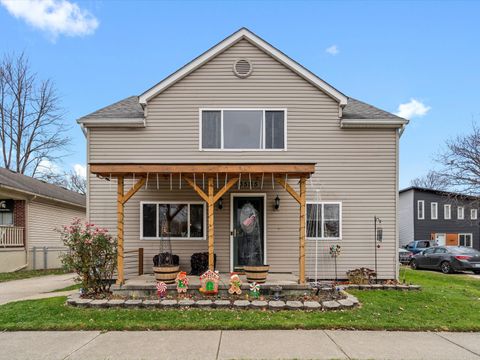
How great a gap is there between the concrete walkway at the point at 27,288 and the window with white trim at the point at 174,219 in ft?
9.27

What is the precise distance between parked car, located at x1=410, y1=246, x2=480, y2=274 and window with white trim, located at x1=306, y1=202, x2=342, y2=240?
8.39 metres

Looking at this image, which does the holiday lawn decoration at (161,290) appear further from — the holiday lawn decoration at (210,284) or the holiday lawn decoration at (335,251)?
the holiday lawn decoration at (335,251)

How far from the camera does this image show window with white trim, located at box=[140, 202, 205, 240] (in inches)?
386

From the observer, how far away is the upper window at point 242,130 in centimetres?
991

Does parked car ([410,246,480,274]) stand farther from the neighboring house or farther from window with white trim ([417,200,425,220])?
the neighboring house

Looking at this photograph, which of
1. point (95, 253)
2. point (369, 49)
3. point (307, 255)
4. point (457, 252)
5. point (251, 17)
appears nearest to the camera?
point (95, 253)

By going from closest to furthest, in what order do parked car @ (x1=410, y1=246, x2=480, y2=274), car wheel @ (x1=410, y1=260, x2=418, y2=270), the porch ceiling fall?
the porch ceiling
parked car @ (x1=410, y1=246, x2=480, y2=274)
car wheel @ (x1=410, y1=260, x2=418, y2=270)

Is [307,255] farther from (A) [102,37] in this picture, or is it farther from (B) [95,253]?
(A) [102,37]

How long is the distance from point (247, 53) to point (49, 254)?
45.3ft

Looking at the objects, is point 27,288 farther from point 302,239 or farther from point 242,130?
point 302,239

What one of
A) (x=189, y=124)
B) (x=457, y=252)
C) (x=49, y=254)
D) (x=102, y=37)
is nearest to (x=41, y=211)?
(x=49, y=254)

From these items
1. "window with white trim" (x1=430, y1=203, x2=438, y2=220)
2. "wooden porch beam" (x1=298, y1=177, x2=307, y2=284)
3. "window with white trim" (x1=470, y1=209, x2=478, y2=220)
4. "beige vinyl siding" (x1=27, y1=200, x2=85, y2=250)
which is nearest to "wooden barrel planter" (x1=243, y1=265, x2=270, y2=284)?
"wooden porch beam" (x1=298, y1=177, x2=307, y2=284)

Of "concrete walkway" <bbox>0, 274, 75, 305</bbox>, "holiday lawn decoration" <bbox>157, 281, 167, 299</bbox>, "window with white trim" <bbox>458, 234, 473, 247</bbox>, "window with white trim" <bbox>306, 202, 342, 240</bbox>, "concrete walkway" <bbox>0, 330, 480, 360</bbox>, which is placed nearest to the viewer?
"concrete walkway" <bbox>0, 330, 480, 360</bbox>

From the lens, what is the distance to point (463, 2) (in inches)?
475
